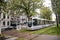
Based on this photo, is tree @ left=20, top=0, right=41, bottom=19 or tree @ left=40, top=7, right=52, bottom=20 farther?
tree @ left=40, top=7, right=52, bottom=20

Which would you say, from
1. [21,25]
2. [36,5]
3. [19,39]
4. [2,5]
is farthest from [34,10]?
[2,5]

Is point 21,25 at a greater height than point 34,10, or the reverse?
point 34,10

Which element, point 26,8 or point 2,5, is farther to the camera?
point 26,8

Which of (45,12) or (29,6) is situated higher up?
(29,6)

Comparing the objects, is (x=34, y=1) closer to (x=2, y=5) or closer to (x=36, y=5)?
(x=36, y=5)

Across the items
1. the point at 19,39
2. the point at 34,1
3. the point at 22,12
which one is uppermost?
the point at 34,1

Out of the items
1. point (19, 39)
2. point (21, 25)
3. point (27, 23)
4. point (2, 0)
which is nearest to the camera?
point (2, 0)

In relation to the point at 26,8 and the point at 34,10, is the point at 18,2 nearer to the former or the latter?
the point at 26,8

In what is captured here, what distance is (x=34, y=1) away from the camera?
1501 centimetres

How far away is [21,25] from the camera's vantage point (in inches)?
518

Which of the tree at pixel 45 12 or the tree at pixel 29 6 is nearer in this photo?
the tree at pixel 29 6

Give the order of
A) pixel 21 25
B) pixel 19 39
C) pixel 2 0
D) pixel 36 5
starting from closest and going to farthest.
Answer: pixel 2 0, pixel 19 39, pixel 21 25, pixel 36 5

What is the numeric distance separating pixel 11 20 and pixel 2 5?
686cm

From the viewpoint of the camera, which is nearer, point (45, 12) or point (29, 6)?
point (29, 6)
